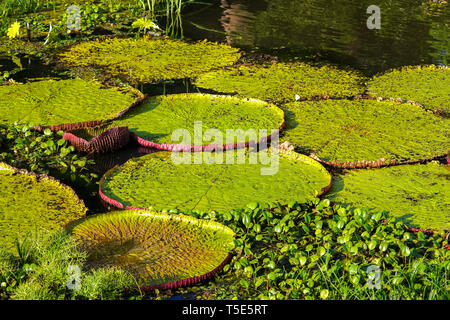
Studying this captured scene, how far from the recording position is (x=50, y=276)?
2.78 metres

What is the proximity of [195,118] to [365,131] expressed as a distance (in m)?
1.30

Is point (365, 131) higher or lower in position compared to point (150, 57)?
lower

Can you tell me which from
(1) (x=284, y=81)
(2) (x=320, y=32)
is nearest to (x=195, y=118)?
(1) (x=284, y=81)

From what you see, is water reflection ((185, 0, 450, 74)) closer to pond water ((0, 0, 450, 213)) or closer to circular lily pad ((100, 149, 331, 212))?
pond water ((0, 0, 450, 213))

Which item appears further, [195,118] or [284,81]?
[284,81]

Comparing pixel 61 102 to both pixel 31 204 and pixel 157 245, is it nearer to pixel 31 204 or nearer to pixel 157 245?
pixel 31 204

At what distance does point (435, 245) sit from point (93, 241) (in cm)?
182

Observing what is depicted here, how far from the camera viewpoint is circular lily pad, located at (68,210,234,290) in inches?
117

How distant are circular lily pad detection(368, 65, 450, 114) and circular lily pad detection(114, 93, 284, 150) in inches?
48.6

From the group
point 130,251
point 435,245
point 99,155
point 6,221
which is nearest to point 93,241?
point 130,251

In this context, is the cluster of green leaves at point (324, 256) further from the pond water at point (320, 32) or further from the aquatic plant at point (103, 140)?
the pond water at point (320, 32)

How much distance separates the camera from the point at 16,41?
262 inches

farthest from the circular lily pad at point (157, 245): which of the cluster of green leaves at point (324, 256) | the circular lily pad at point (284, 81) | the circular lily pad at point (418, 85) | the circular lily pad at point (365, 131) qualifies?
the circular lily pad at point (418, 85)

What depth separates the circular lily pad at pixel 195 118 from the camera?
434 centimetres
